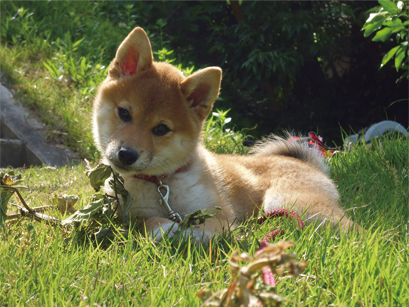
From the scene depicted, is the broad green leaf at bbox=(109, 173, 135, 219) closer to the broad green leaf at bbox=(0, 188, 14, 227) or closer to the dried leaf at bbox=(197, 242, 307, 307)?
the broad green leaf at bbox=(0, 188, 14, 227)

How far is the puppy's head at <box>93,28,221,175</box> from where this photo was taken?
7.20ft

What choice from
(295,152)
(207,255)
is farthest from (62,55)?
(207,255)

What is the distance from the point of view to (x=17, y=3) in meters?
7.04

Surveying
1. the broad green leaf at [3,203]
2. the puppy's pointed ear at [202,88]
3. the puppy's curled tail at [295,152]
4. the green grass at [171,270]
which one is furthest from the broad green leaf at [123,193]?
the puppy's curled tail at [295,152]

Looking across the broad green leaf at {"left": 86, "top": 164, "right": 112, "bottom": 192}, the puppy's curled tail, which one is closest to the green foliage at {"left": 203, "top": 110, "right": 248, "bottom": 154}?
the puppy's curled tail

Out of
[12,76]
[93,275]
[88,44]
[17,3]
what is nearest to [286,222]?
[93,275]

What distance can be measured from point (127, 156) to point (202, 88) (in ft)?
2.37

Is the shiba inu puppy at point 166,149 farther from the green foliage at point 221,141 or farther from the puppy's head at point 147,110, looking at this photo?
the green foliage at point 221,141

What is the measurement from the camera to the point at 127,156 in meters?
2.11

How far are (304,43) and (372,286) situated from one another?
20.0ft

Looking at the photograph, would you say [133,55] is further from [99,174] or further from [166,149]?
[99,174]

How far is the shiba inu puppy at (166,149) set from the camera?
220 centimetres

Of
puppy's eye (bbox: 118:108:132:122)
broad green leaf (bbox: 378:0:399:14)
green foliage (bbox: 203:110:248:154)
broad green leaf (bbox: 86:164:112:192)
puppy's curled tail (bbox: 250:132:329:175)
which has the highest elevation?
broad green leaf (bbox: 378:0:399:14)

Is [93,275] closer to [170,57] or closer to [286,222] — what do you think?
[286,222]
